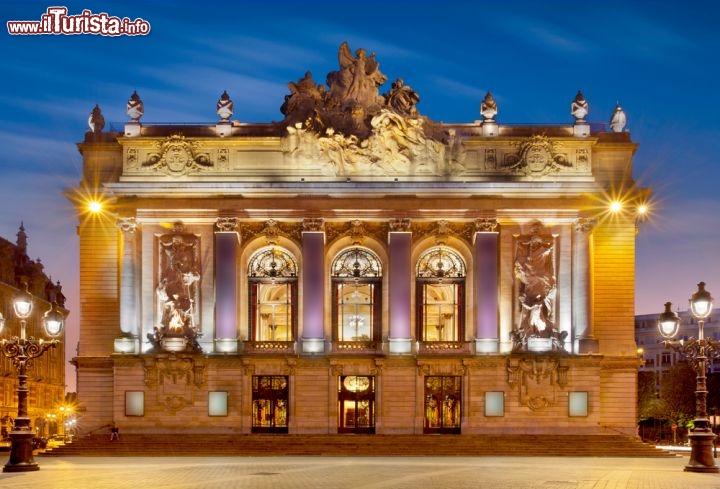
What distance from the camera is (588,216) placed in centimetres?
5612

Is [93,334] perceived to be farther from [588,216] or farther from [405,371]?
[588,216]

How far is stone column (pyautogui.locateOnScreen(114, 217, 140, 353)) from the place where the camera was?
55.9 m

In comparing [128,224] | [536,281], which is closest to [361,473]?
[536,281]

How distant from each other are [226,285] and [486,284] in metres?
11.4

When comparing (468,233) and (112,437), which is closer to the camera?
(112,437)

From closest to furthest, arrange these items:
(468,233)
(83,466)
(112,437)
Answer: (83,466), (112,437), (468,233)

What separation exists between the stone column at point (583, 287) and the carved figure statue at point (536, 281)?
1.03m

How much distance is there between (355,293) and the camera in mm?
57094

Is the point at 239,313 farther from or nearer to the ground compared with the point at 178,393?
farther from the ground

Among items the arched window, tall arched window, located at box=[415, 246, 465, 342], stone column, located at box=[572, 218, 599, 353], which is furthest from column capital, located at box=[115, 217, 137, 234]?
stone column, located at box=[572, 218, 599, 353]

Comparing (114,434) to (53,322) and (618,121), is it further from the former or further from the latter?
(618,121)

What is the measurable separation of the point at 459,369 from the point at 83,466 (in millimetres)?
18507

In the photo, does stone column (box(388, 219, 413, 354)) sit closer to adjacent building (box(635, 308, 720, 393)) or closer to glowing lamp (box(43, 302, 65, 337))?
glowing lamp (box(43, 302, 65, 337))

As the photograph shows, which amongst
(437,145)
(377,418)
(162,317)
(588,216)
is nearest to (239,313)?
(162,317)
